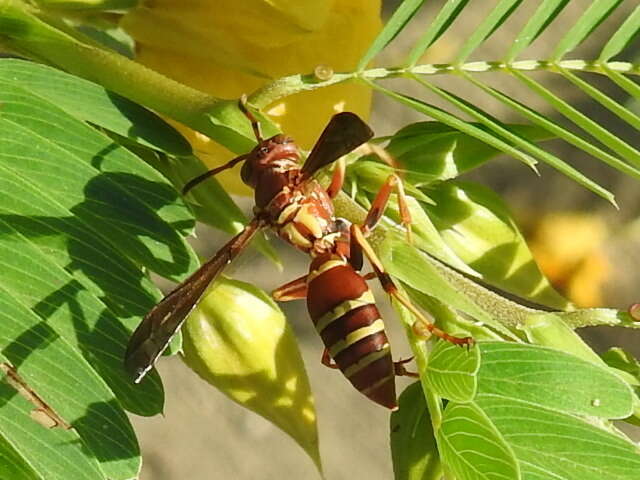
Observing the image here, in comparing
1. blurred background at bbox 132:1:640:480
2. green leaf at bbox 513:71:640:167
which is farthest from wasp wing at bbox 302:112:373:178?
blurred background at bbox 132:1:640:480

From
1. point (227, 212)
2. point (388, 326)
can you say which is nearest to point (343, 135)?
point (227, 212)

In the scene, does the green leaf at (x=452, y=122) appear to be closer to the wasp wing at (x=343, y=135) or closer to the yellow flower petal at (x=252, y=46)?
the wasp wing at (x=343, y=135)

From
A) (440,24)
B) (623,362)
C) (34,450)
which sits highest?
(440,24)

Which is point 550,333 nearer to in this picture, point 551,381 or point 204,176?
point 551,381

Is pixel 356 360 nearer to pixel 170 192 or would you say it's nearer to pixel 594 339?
pixel 170 192

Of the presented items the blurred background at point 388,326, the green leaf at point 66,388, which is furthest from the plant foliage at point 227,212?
the blurred background at point 388,326

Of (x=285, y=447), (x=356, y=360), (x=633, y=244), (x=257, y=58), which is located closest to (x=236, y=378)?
(x=356, y=360)
